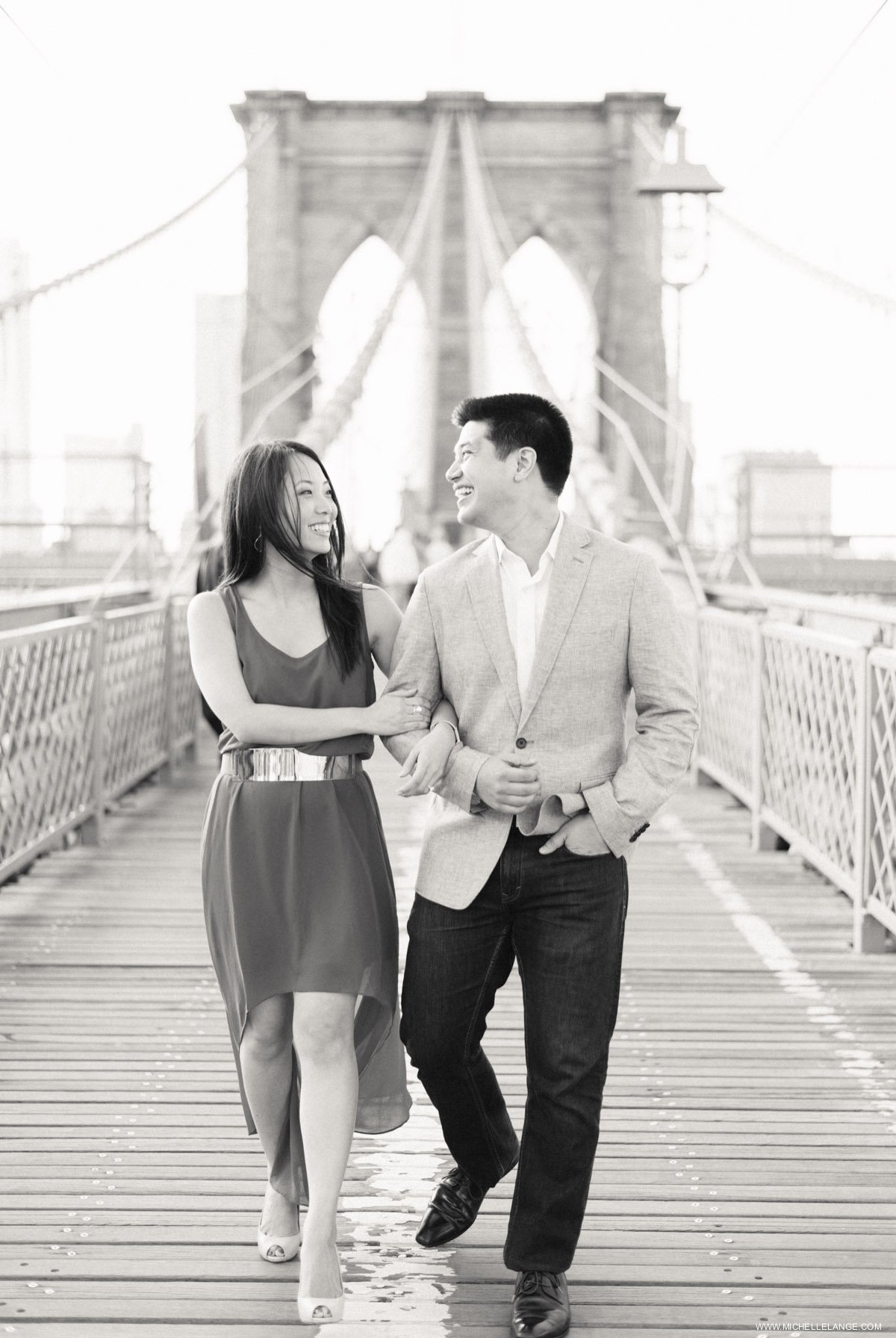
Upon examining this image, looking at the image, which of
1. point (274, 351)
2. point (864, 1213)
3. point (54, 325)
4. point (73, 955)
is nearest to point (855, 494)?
point (54, 325)

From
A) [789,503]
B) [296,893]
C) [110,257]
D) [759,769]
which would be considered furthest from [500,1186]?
[789,503]

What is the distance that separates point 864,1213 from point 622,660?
0.94 metres

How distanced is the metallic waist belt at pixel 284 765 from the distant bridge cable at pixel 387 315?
36.8 feet

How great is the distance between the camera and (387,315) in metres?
18.8

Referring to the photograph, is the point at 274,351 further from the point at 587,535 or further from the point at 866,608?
the point at 587,535

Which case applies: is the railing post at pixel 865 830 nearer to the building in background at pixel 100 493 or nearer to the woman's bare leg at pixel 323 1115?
the woman's bare leg at pixel 323 1115

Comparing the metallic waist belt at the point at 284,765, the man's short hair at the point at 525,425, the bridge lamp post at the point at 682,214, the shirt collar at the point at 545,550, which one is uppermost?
the bridge lamp post at the point at 682,214

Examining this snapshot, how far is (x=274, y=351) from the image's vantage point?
23.3 meters

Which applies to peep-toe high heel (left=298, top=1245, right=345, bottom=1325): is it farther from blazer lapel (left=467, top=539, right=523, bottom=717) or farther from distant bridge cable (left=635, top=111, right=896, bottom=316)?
distant bridge cable (left=635, top=111, right=896, bottom=316)

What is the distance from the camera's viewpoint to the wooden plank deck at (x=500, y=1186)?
214 cm

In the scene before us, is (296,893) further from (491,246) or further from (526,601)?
(491,246)

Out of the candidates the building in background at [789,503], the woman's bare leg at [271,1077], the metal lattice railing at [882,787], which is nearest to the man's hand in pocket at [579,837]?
the woman's bare leg at [271,1077]

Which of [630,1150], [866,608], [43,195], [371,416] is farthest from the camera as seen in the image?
[371,416]

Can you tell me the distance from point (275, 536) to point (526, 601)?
34 centimetres
